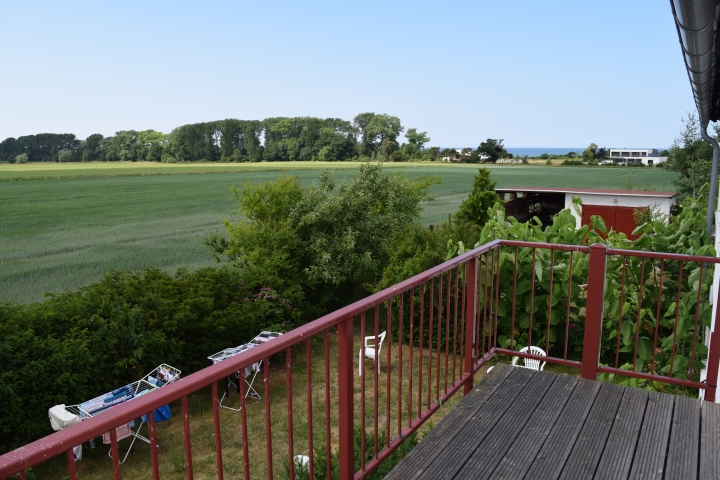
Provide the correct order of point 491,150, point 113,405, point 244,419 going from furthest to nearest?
point 491,150, point 113,405, point 244,419

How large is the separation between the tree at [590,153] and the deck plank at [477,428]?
248ft

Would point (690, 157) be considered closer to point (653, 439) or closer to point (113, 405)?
point (653, 439)

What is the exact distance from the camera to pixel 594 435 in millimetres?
2680

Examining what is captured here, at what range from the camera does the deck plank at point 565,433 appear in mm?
2377

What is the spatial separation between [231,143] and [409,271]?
3116 centimetres

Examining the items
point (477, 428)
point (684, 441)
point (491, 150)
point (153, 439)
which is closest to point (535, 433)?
point (477, 428)

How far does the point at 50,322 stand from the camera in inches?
287

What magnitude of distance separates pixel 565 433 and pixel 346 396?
1.32 m

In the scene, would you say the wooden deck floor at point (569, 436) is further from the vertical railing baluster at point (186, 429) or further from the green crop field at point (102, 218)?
the green crop field at point (102, 218)

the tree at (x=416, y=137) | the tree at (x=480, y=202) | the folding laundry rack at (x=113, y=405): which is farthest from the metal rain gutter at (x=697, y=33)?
the tree at (x=416, y=137)

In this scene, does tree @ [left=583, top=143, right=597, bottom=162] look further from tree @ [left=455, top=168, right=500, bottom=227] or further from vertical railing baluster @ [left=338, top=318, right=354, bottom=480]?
vertical railing baluster @ [left=338, top=318, right=354, bottom=480]

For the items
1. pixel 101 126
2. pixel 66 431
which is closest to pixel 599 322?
pixel 66 431

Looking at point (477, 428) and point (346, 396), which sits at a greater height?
point (346, 396)

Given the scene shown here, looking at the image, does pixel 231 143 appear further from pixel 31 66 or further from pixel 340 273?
pixel 340 273
